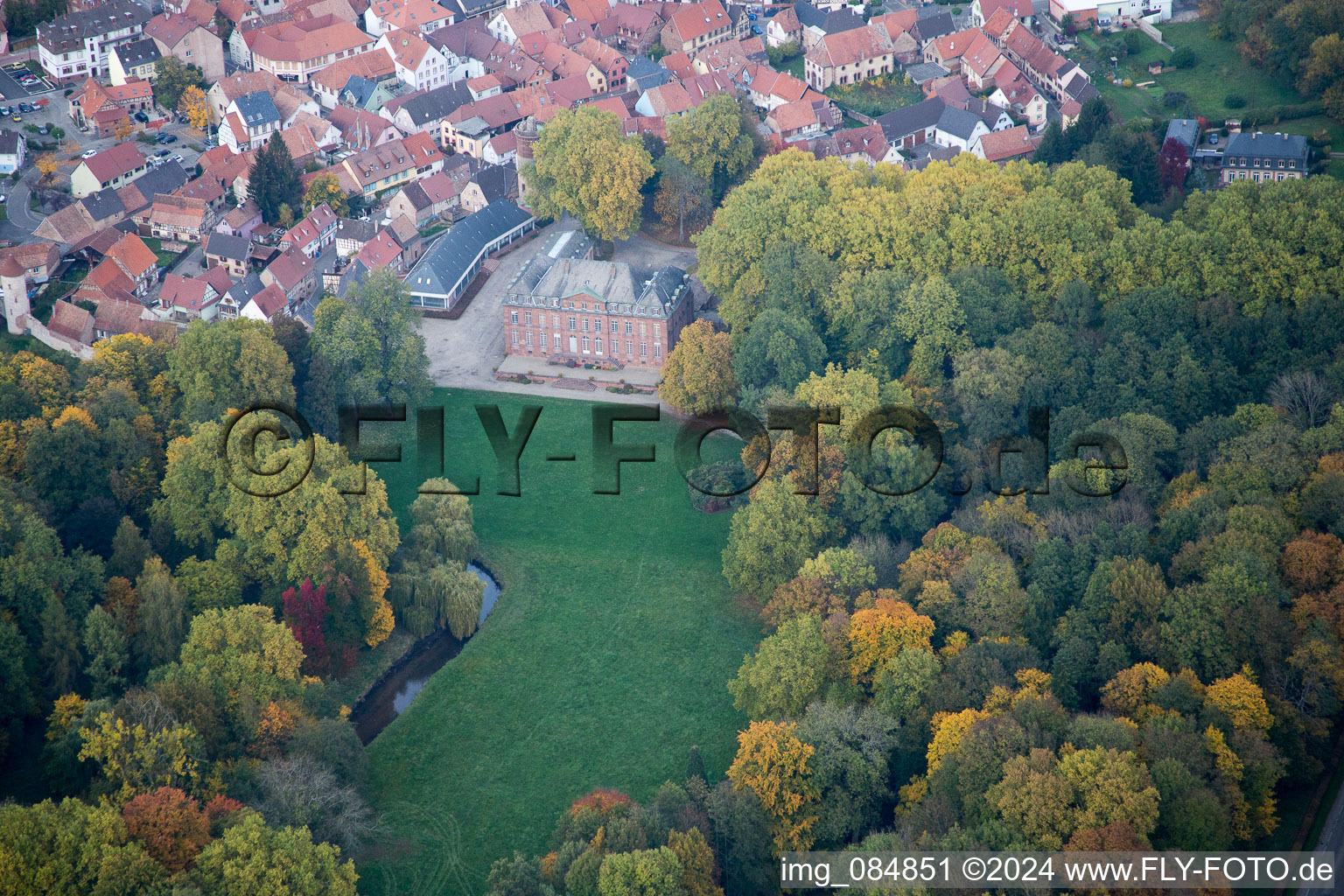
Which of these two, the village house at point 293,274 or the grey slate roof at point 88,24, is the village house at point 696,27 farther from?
the grey slate roof at point 88,24

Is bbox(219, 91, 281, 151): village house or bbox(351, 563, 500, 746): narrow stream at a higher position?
bbox(219, 91, 281, 151): village house

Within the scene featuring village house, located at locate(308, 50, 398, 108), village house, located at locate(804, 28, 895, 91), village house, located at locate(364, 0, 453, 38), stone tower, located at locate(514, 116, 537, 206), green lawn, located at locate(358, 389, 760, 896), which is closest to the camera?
green lawn, located at locate(358, 389, 760, 896)

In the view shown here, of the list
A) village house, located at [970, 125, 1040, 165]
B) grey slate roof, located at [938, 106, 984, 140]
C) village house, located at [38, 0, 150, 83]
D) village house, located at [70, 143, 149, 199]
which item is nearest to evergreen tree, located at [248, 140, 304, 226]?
village house, located at [70, 143, 149, 199]

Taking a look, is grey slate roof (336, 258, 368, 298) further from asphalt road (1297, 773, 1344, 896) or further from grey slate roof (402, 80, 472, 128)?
asphalt road (1297, 773, 1344, 896)

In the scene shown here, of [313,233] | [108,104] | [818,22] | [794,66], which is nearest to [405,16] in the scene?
[108,104]

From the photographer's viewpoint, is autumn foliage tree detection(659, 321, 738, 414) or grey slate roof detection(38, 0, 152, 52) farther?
grey slate roof detection(38, 0, 152, 52)

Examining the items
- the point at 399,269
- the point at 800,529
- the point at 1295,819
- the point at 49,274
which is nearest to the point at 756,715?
the point at 800,529

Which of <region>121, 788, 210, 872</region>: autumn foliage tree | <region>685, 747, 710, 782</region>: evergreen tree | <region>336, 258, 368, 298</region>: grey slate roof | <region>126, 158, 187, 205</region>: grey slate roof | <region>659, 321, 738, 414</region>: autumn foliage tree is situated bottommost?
<region>685, 747, 710, 782</region>: evergreen tree

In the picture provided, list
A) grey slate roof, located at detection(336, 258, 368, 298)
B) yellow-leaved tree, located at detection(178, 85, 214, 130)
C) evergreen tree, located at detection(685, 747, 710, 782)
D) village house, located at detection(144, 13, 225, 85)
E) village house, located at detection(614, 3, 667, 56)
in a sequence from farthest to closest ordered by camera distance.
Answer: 1. village house, located at detection(614, 3, 667, 56)
2. village house, located at detection(144, 13, 225, 85)
3. yellow-leaved tree, located at detection(178, 85, 214, 130)
4. grey slate roof, located at detection(336, 258, 368, 298)
5. evergreen tree, located at detection(685, 747, 710, 782)
